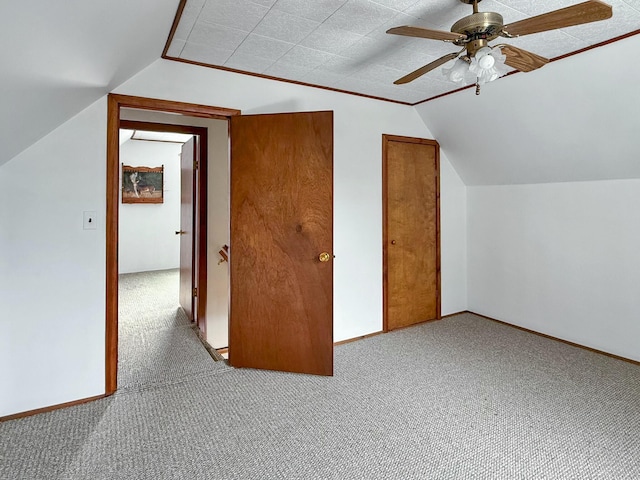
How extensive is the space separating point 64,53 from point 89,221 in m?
1.21

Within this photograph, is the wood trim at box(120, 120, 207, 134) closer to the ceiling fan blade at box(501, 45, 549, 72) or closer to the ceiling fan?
the ceiling fan

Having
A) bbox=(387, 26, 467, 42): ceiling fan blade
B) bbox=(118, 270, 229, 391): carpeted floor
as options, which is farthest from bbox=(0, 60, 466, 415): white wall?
bbox=(387, 26, 467, 42): ceiling fan blade

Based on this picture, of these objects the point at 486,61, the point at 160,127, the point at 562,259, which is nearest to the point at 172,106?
the point at 160,127

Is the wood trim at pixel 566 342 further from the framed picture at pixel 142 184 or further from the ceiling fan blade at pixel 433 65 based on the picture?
the framed picture at pixel 142 184

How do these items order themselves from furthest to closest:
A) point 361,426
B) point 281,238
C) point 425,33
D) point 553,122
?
point 553,122, point 281,238, point 361,426, point 425,33

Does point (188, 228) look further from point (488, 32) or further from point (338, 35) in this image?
point (488, 32)

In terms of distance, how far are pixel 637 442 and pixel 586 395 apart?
515mm

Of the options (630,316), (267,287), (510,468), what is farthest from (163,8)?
(630,316)

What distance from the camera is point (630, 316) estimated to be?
10.0ft

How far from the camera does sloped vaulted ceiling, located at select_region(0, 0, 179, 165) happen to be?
1104mm

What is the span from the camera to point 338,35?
2312 mm

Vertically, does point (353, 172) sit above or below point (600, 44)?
below

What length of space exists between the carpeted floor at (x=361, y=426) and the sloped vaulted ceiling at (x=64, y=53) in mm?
1577

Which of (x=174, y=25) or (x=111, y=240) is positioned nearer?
(x=174, y=25)
